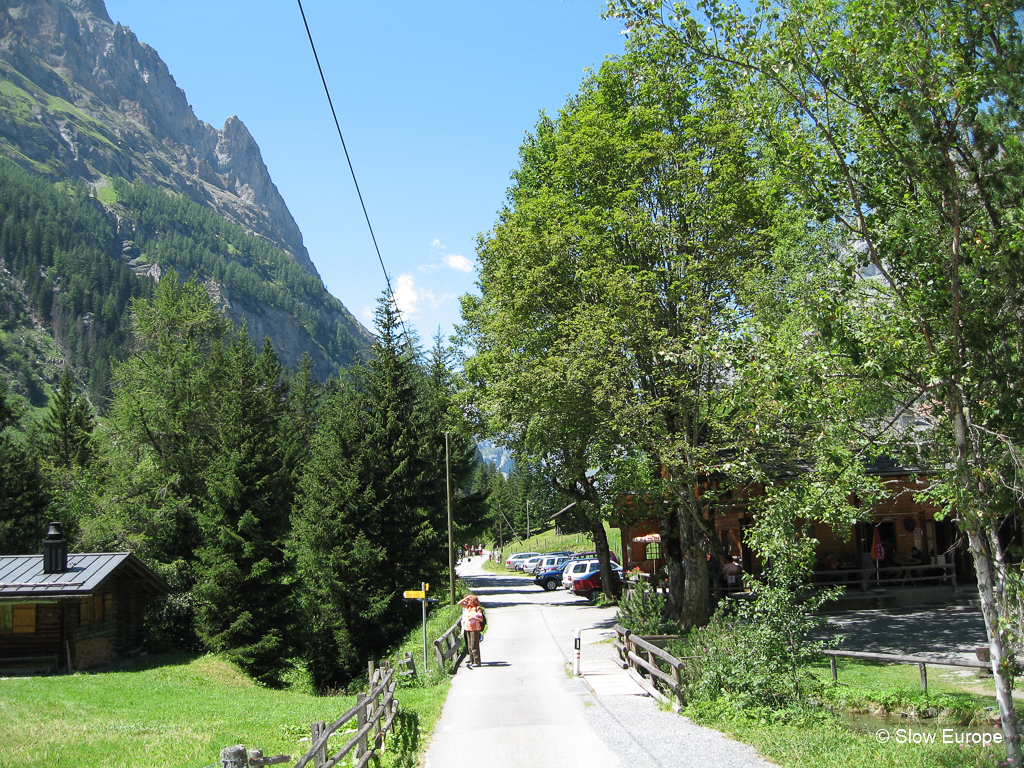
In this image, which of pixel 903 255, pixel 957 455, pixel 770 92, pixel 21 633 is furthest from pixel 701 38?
pixel 21 633

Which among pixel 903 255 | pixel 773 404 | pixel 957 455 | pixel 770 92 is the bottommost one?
pixel 957 455

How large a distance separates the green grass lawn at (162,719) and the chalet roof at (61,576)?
9.13ft

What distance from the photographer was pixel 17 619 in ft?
78.4

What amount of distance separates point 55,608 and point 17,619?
122 centimetres

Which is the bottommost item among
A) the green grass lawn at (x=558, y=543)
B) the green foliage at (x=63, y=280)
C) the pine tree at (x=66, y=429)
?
the green grass lawn at (x=558, y=543)

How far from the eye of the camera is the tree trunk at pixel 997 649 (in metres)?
7.30

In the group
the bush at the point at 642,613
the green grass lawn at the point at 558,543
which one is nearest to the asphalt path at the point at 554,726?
the bush at the point at 642,613

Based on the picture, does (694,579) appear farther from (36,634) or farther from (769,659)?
(36,634)

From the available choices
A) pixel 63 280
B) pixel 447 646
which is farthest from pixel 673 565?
pixel 63 280

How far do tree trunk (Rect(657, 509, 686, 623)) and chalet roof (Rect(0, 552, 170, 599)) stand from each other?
1831 cm

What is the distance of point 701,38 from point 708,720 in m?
9.84

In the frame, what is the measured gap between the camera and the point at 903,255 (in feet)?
27.2

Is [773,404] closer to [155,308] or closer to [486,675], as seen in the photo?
[486,675]

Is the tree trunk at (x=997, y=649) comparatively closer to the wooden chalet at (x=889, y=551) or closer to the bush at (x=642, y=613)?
the bush at (x=642, y=613)
